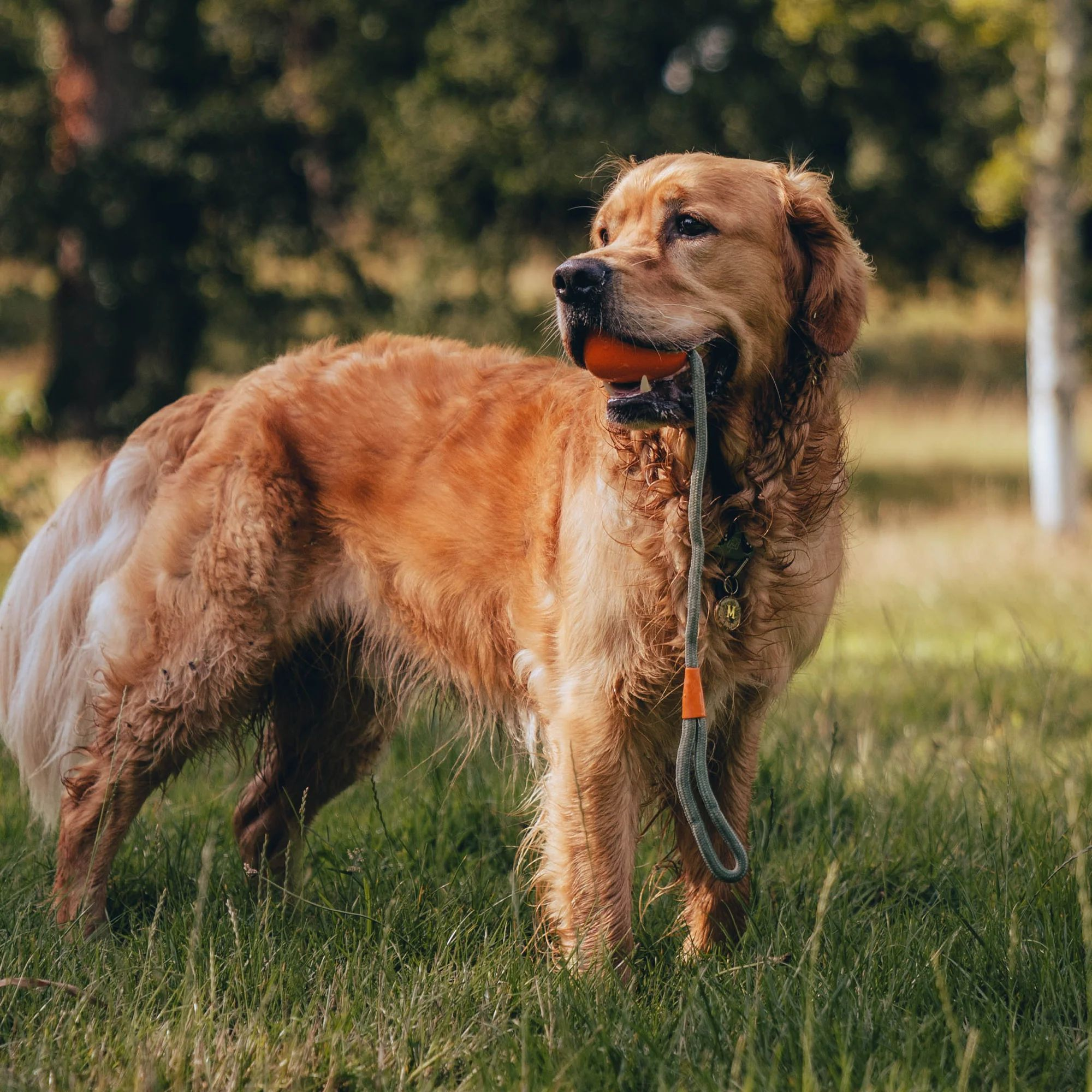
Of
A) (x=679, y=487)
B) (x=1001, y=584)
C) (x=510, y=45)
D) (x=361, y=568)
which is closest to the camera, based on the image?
(x=679, y=487)

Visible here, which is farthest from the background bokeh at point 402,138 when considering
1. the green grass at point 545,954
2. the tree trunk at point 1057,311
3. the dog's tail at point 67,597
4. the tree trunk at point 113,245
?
A: the green grass at point 545,954

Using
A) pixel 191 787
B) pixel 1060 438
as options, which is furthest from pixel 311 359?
pixel 1060 438

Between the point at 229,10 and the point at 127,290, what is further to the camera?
the point at 229,10

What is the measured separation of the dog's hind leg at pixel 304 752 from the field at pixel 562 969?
10 centimetres

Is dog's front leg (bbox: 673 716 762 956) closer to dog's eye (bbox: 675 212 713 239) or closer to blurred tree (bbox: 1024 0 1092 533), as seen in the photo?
dog's eye (bbox: 675 212 713 239)

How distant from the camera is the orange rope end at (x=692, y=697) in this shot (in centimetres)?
259

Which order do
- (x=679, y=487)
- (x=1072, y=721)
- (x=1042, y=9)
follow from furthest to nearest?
(x=1042, y=9)
(x=1072, y=721)
(x=679, y=487)

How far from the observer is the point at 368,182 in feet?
49.2

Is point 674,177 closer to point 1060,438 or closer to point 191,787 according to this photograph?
point 191,787

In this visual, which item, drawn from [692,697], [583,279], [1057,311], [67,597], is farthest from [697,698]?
[1057,311]

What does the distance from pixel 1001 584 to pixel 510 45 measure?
A: 27.3 feet

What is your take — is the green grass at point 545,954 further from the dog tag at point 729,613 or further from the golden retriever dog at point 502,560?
the dog tag at point 729,613

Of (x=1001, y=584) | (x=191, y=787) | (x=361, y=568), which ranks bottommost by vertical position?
(x=1001, y=584)

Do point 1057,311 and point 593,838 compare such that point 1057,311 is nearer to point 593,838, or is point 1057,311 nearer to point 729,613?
point 729,613
